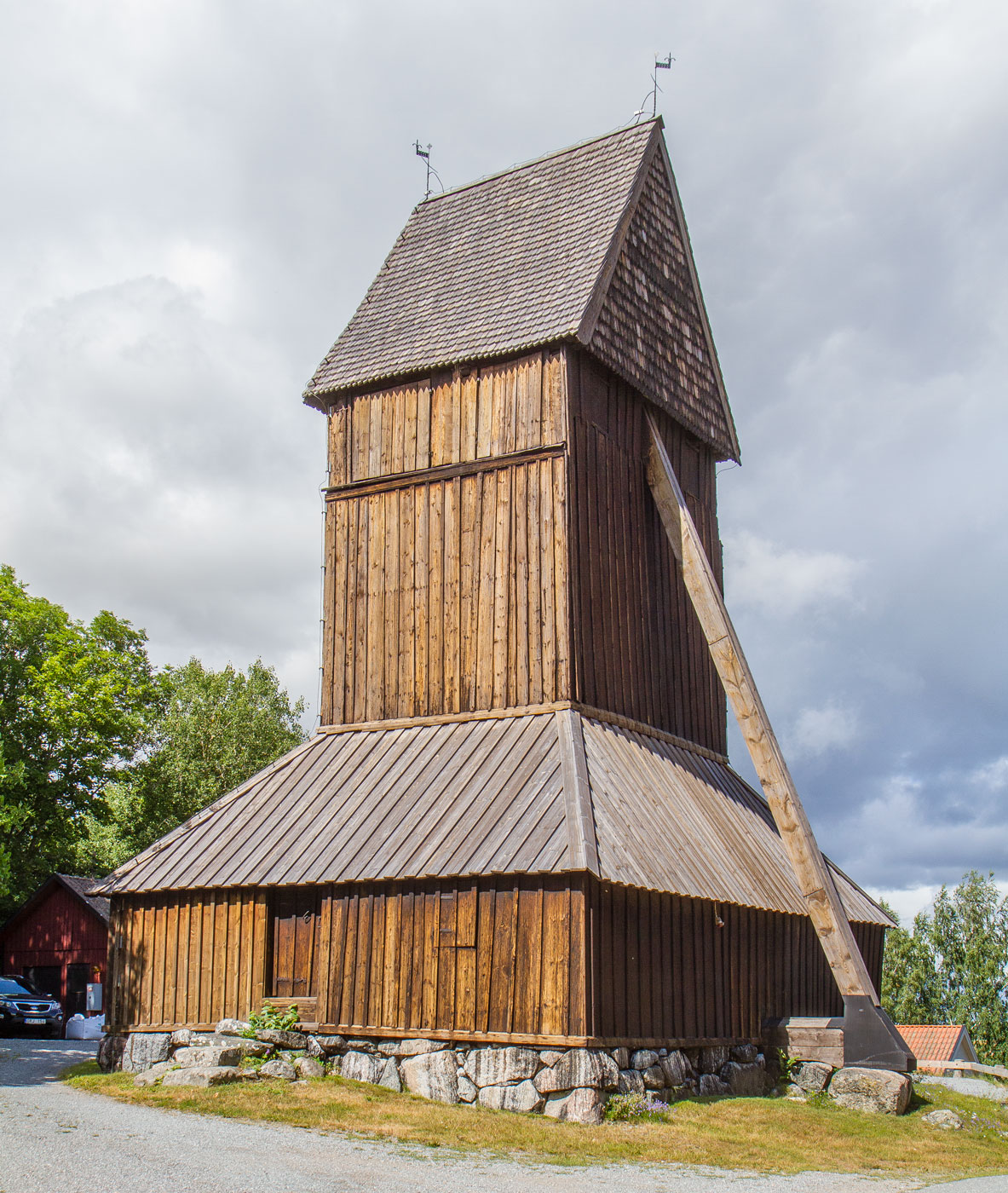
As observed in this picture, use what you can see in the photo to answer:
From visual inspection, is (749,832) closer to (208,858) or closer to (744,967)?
(744,967)

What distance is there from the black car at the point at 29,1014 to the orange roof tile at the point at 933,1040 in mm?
29928

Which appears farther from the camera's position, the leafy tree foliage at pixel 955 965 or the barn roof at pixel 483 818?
the leafy tree foliage at pixel 955 965

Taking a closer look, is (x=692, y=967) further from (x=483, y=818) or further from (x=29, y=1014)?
(x=29, y=1014)

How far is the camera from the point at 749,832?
21172 millimetres

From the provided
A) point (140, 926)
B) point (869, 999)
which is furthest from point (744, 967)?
point (140, 926)

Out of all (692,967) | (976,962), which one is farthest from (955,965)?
(692,967)

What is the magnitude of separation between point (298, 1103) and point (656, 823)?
6154 millimetres

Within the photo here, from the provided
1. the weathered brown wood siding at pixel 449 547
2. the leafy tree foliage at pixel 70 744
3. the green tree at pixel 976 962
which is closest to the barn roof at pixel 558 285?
the weathered brown wood siding at pixel 449 547

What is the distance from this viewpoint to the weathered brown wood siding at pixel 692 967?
16.0 metres

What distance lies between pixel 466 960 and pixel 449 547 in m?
7.22

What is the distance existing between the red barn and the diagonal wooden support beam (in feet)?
75.0

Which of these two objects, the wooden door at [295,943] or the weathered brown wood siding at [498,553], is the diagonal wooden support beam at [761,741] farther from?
the wooden door at [295,943]

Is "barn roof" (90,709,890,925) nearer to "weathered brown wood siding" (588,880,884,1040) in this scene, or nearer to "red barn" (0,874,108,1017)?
"weathered brown wood siding" (588,880,884,1040)

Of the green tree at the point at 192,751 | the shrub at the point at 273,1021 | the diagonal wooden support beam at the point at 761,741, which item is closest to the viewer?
the shrub at the point at 273,1021
